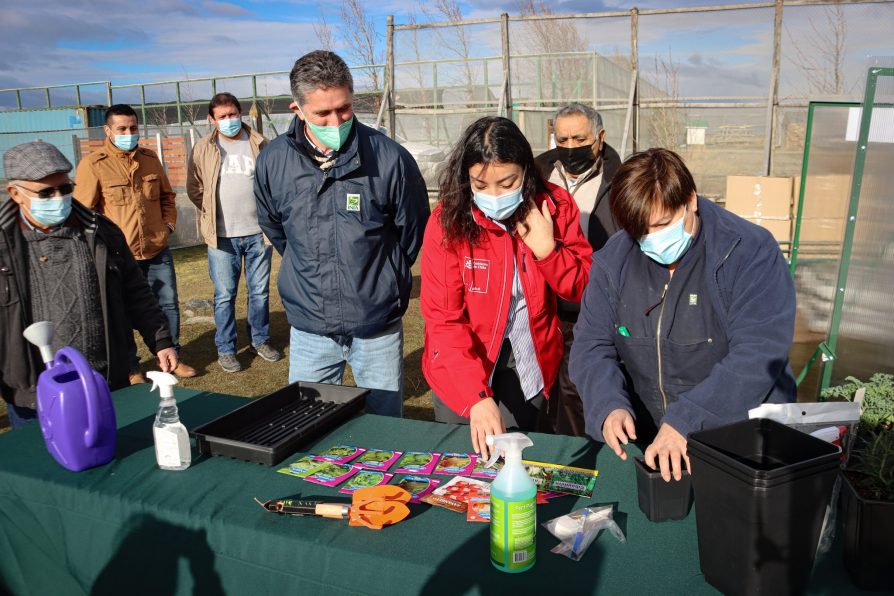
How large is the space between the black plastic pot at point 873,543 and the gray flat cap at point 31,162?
2.58m

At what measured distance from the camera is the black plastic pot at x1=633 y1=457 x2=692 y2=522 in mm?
1428

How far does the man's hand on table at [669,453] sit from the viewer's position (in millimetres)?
1416

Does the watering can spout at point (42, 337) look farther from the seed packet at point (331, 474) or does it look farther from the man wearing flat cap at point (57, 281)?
the seed packet at point (331, 474)

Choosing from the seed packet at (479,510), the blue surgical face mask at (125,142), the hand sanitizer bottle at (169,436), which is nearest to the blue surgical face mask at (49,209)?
the hand sanitizer bottle at (169,436)

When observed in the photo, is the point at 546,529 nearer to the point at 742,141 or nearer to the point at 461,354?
the point at 461,354

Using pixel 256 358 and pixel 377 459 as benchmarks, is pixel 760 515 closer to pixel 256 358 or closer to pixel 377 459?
pixel 377 459

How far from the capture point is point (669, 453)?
56.7 inches

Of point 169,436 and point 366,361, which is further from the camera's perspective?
point 366,361

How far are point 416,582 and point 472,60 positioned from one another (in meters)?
10.2

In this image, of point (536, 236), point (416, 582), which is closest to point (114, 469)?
point (416, 582)

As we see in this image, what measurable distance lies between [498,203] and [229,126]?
349 centimetres

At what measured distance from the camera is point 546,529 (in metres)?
1.42

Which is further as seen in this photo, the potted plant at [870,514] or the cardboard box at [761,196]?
the cardboard box at [761,196]

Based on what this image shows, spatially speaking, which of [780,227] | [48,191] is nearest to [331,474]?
[48,191]
